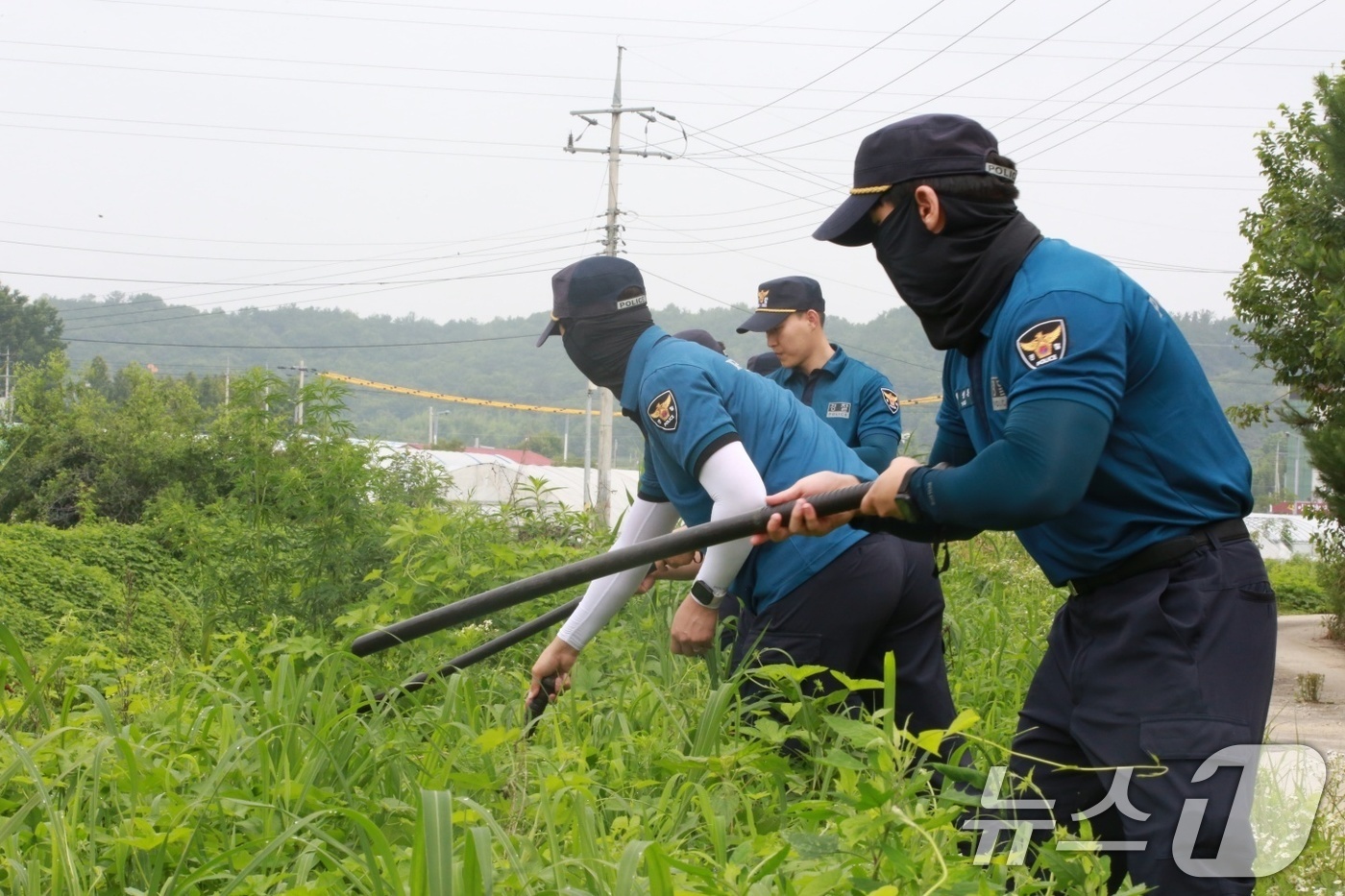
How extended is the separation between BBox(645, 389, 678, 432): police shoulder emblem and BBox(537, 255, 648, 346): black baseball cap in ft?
1.57

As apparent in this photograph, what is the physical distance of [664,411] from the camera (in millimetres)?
3324

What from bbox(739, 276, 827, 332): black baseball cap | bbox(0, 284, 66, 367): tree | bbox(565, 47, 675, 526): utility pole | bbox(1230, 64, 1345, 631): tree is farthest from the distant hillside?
bbox(739, 276, 827, 332): black baseball cap

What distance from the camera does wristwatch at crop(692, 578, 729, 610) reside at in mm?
3365

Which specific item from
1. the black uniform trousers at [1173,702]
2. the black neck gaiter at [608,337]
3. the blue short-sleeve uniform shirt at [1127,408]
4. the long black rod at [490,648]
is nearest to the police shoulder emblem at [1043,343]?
the blue short-sleeve uniform shirt at [1127,408]

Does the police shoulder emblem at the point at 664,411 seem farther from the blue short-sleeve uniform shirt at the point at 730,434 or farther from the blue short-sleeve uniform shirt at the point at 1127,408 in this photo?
the blue short-sleeve uniform shirt at the point at 1127,408

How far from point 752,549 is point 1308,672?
10.9m

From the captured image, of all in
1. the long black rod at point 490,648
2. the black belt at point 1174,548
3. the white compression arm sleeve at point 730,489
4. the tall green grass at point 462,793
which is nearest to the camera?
the tall green grass at point 462,793

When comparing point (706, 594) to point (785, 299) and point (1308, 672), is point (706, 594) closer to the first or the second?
point (785, 299)

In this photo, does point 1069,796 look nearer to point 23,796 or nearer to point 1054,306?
point 1054,306

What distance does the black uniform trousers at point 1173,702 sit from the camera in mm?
2230

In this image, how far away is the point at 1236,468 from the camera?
2412 millimetres

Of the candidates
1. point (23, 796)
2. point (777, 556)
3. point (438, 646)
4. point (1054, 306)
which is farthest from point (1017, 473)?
point (438, 646)

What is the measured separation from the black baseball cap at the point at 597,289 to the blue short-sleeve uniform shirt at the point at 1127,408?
145 centimetres

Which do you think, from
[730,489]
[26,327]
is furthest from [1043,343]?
[26,327]
